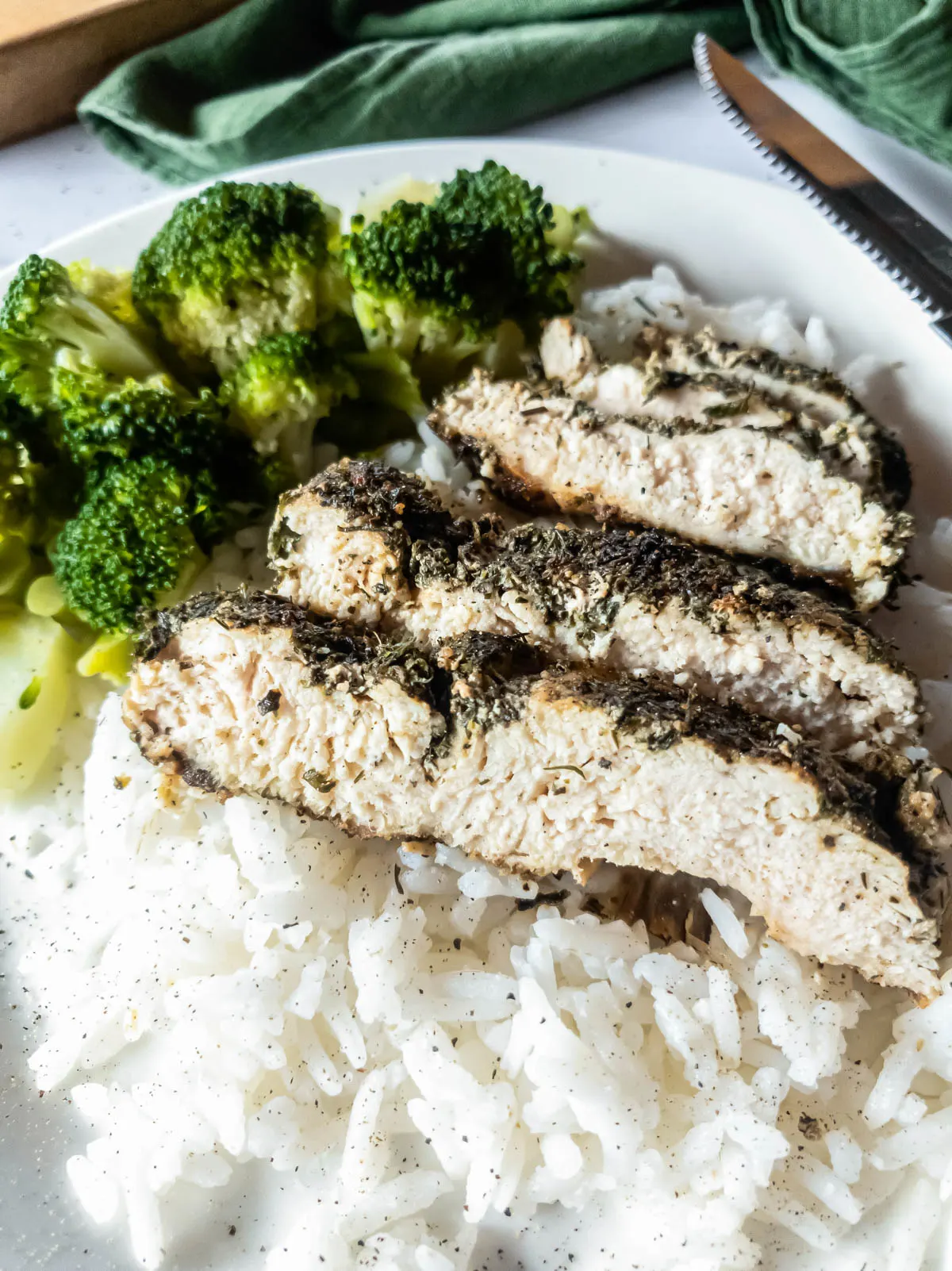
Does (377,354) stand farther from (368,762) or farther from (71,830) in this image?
(71,830)

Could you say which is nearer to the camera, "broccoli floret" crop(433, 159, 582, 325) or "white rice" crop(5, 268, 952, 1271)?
"white rice" crop(5, 268, 952, 1271)

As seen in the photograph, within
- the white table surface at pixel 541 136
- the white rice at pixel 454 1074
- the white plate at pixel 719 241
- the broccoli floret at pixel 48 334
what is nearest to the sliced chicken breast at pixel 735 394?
the white plate at pixel 719 241

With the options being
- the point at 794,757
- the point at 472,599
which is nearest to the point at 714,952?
the point at 794,757

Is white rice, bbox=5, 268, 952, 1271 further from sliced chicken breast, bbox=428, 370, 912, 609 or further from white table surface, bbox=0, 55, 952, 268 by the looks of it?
white table surface, bbox=0, 55, 952, 268

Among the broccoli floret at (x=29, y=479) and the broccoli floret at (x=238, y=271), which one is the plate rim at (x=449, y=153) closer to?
the broccoli floret at (x=238, y=271)

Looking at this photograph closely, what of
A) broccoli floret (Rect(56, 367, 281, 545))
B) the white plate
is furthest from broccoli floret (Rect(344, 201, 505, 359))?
broccoli floret (Rect(56, 367, 281, 545))
